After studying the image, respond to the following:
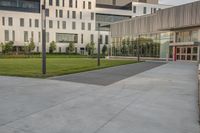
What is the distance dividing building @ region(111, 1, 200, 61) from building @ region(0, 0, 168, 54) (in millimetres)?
28224

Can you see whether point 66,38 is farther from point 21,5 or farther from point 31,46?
point 21,5

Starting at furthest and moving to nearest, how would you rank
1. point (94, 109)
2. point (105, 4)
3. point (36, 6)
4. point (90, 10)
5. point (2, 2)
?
point (105, 4) < point (90, 10) < point (36, 6) < point (2, 2) < point (94, 109)

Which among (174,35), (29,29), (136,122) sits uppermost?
(29,29)

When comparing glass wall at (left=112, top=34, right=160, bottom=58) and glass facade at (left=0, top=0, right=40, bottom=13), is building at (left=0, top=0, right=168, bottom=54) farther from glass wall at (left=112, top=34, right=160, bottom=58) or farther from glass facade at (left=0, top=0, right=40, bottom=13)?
glass wall at (left=112, top=34, right=160, bottom=58)

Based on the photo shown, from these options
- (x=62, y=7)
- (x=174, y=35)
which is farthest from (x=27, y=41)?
(x=174, y=35)

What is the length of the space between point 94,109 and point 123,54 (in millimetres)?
46590

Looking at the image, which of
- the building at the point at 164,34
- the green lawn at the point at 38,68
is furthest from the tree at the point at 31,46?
the green lawn at the point at 38,68

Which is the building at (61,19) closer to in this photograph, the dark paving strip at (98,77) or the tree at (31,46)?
the tree at (31,46)

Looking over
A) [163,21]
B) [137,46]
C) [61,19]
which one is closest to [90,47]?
[61,19]

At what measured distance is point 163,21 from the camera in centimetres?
4034

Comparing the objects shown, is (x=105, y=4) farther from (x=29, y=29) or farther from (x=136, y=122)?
(x=136, y=122)

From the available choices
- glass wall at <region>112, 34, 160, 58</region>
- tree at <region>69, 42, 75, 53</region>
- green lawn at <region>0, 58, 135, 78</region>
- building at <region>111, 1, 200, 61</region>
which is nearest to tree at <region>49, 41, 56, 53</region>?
tree at <region>69, 42, 75, 53</region>

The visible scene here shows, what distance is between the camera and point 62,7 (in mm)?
77562

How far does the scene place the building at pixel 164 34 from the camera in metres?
35.4
